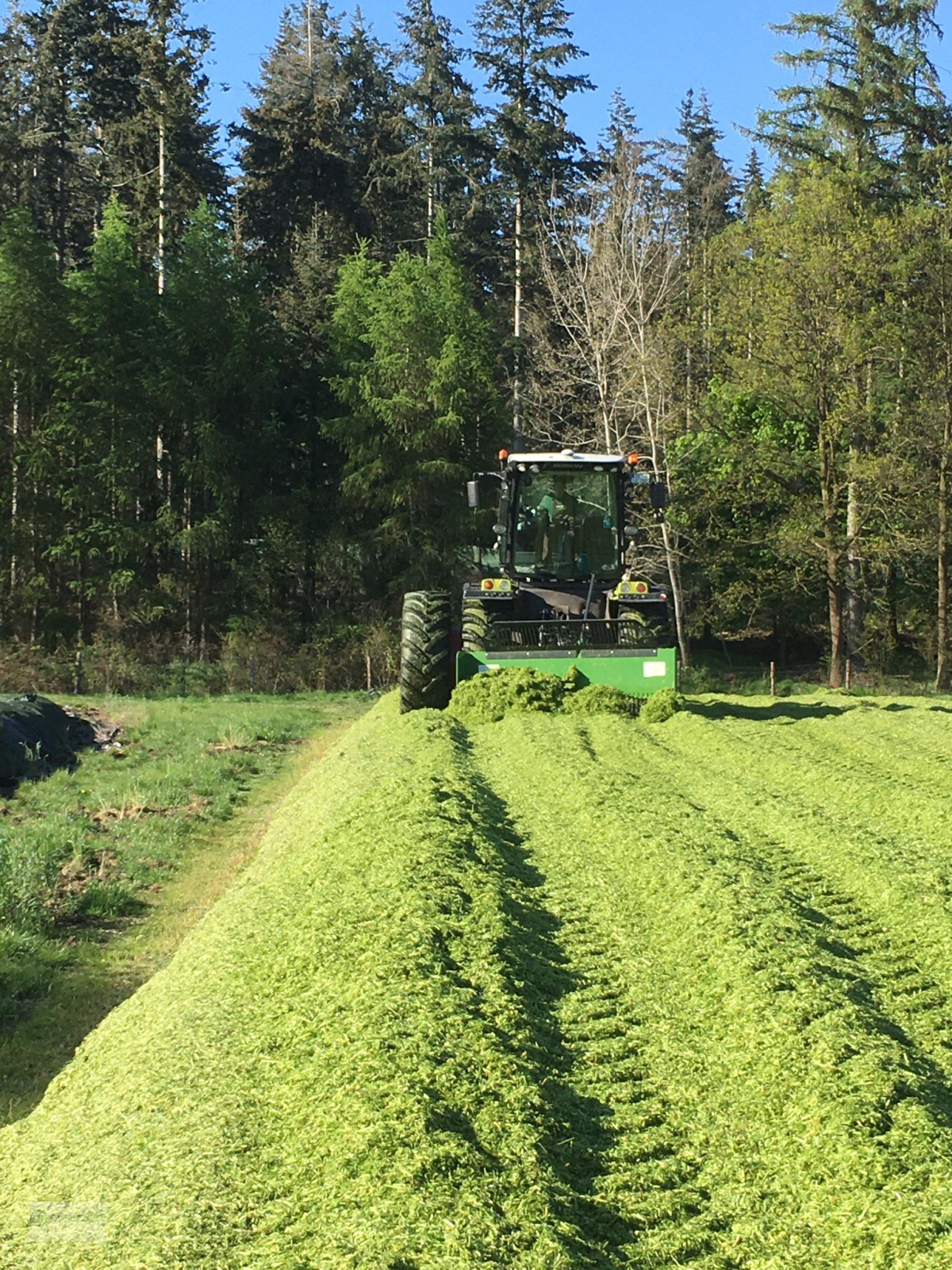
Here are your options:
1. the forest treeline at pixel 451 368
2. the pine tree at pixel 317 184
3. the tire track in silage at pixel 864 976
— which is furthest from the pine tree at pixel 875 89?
the tire track in silage at pixel 864 976

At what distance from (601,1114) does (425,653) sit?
7481 mm

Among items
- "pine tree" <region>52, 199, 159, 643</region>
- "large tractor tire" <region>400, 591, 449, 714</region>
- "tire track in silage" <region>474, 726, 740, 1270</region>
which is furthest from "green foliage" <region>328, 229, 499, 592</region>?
"tire track in silage" <region>474, 726, 740, 1270</region>

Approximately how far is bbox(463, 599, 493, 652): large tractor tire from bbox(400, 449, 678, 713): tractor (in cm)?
1

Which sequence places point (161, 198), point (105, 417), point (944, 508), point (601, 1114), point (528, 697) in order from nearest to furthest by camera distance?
point (601, 1114)
point (528, 697)
point (944, 508)
point (105, 417)
point (161, 198)

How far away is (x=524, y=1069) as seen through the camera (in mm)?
3236

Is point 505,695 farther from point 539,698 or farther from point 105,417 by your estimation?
point 105,417

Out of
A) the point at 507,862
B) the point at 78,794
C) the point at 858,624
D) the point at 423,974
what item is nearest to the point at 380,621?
the point at 858,624

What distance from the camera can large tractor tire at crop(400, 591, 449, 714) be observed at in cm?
1044

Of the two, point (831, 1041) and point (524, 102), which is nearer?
point (831, 1041)

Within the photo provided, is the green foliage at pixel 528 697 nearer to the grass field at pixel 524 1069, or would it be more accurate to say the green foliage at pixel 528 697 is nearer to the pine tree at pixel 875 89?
the grass field at pixel 524 1069

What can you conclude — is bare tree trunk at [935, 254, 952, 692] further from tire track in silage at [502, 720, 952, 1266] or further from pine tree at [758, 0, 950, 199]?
tire track in silage at [502, 720, 952, 1266]

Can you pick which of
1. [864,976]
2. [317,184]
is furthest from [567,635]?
[317,184]

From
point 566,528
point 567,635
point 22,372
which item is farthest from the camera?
point 22,372

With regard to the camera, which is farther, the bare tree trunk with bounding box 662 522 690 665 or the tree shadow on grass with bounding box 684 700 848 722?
the bare tree trunk with bounding box 662 522 690 665
